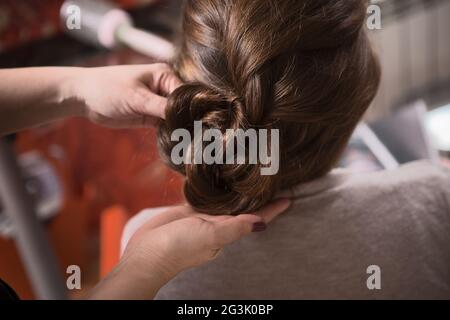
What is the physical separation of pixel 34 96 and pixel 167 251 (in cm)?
24

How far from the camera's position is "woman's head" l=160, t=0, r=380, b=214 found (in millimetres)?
533

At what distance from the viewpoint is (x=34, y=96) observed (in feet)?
2.07

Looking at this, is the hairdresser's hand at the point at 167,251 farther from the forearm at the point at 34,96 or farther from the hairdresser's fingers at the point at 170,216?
the forearm at the point at 34,96

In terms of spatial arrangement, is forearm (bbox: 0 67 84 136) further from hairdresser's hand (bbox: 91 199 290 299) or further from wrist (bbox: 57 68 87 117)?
hairdresser's hand (bbox: 91 199 290 299)

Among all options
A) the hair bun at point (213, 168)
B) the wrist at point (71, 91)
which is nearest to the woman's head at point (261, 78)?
the hair bun at point (213, 168)

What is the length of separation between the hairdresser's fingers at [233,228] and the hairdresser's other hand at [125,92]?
0.13 meters

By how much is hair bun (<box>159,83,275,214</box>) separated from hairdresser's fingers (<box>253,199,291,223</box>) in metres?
0.01

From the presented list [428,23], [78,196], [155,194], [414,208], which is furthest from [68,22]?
[428,23]

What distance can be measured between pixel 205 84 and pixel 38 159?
66 cm

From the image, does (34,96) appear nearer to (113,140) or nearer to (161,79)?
(161,79)

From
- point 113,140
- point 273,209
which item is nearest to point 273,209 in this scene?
point 273,209

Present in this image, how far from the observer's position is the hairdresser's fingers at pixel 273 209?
0.61 m
